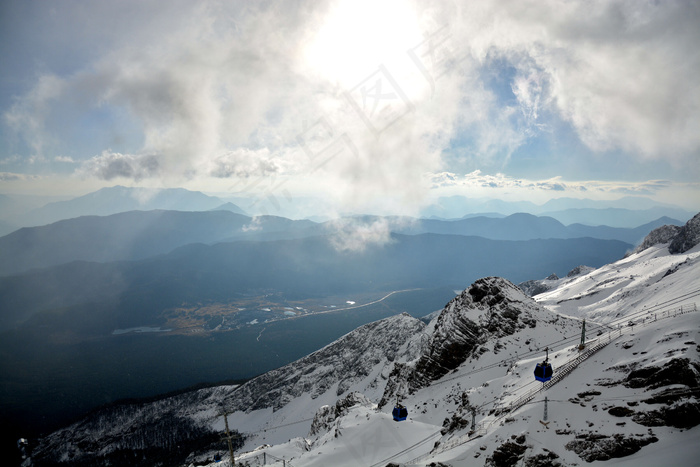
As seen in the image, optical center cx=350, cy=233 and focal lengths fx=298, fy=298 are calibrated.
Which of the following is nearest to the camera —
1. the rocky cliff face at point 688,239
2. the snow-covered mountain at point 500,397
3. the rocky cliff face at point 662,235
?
the snow-covered mountain at point 500,397

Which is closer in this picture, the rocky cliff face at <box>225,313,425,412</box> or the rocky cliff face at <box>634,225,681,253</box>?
the rocky cliff face at <box>225,313,425,412</box>

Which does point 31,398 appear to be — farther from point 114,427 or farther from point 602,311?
point 602,311

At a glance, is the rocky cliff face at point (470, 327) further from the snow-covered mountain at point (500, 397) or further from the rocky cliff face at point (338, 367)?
the rocky cliff face at point (338, 367)

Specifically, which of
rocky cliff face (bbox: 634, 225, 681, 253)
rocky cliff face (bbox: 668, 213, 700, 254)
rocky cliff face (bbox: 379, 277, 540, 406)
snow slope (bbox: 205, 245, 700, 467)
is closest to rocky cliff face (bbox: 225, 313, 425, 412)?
rocky cliff face (bbox: 379, 277, 540, 406)

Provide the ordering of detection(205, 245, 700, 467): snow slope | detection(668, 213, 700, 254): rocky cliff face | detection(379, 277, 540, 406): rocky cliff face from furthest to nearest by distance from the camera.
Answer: detection(668, 213, 700, 254): rocky cliff face
detection(379, 277, 540, 406): rocky cliff face
detection(205, 245, 700, 467): snow slope

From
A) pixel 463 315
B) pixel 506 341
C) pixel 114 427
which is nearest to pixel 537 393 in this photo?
pixel 506 341

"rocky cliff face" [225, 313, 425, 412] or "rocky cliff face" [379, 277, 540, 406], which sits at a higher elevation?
"rocky cliff face" [379, 277, 540, 406]

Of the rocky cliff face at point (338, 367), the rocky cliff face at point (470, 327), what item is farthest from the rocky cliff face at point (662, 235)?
the rocky cliff face at point (470, 327)

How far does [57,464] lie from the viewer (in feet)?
344

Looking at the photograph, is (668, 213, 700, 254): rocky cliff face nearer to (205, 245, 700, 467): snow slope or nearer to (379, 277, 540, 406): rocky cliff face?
(205, 245, 700, 467): snow slope

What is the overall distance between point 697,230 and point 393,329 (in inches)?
3880

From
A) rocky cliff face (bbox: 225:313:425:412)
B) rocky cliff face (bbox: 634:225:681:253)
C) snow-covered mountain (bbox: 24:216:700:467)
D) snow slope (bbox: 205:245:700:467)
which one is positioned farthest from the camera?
rocky cliff face (bbox: 634:225:681:253)

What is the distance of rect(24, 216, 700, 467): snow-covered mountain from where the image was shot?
1853cm

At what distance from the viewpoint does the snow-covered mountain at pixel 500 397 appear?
60.8ft
